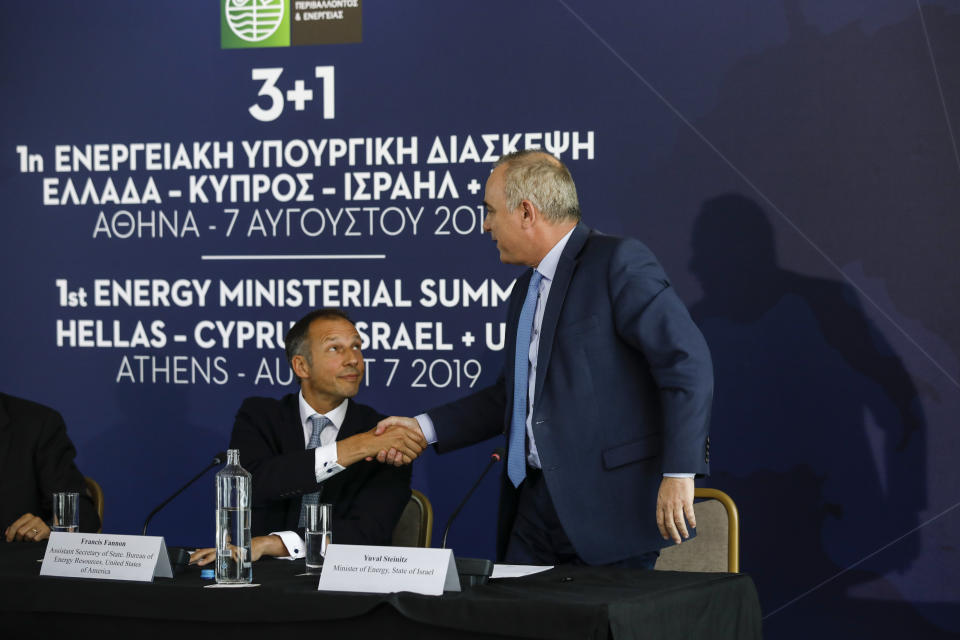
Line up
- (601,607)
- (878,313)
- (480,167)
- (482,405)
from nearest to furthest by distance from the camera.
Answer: (601,607) < (482,405) < (878,313) < (480,167)

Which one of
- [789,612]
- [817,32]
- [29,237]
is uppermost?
[817,32]

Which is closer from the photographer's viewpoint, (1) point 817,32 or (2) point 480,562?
(2) point 480,562

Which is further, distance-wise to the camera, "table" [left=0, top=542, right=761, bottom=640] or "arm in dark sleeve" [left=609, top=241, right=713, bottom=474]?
"arm in dark sleeve" [left=609, top=241, right=713, bottom=474]

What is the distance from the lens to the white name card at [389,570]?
1867mm

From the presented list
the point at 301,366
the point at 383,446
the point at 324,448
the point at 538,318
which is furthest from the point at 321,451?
the point at 538,318

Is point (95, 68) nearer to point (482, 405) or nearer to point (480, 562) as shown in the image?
point (482, 405)

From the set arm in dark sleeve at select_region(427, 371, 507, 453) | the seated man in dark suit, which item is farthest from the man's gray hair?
the seated man in dark suit

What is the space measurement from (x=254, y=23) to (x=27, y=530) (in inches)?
92.2

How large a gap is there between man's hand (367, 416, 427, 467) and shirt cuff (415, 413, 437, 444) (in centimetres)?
6

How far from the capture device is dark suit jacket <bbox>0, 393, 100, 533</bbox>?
3141 mm

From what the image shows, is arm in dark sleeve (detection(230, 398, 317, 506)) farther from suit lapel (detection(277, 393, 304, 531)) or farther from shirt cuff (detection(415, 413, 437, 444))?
shirt cuff (detection(415, 413, 437, 444))

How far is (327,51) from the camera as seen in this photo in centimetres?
441

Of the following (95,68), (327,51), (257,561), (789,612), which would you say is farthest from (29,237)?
(789,612)

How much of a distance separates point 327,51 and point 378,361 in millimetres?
1161
